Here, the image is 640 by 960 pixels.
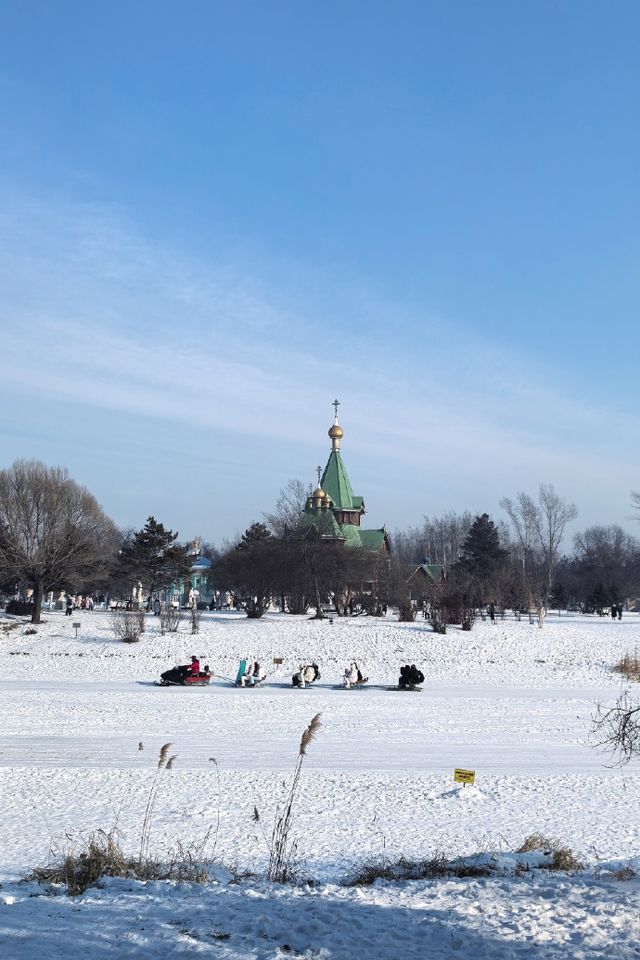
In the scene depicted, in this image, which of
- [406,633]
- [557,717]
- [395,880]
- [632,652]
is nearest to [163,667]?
[406,633]

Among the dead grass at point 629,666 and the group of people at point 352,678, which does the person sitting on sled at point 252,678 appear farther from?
the dead grass at point 629,666

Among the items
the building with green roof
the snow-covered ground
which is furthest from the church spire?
the snow-covered ground

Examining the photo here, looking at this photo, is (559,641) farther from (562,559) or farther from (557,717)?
(562,559)

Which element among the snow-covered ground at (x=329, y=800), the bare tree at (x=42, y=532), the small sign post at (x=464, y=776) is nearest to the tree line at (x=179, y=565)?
the bare tree at (x=42, y=532)

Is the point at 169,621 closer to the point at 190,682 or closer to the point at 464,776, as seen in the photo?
the point at 190,682

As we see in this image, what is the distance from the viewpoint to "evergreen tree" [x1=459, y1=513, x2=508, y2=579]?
282 feet

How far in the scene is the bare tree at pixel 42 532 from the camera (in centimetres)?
4972

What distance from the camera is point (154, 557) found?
178 feet

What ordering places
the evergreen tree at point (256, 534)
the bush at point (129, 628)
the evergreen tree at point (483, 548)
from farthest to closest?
the evergreen tree at point (483, 548), the evergreen tree at point (256, 534), the bush at point (129, 628)

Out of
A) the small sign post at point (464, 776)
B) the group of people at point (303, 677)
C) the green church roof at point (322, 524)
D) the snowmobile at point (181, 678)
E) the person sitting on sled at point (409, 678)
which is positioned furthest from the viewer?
the green church roof at point (322, 524)

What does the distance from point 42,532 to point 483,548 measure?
48760 mm

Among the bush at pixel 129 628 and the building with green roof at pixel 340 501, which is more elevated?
the building with green roof at pixel 340 501

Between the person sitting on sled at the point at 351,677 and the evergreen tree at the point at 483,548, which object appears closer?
the person sitting on sled at the point at 351,677

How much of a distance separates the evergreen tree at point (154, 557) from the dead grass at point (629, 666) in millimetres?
27529
